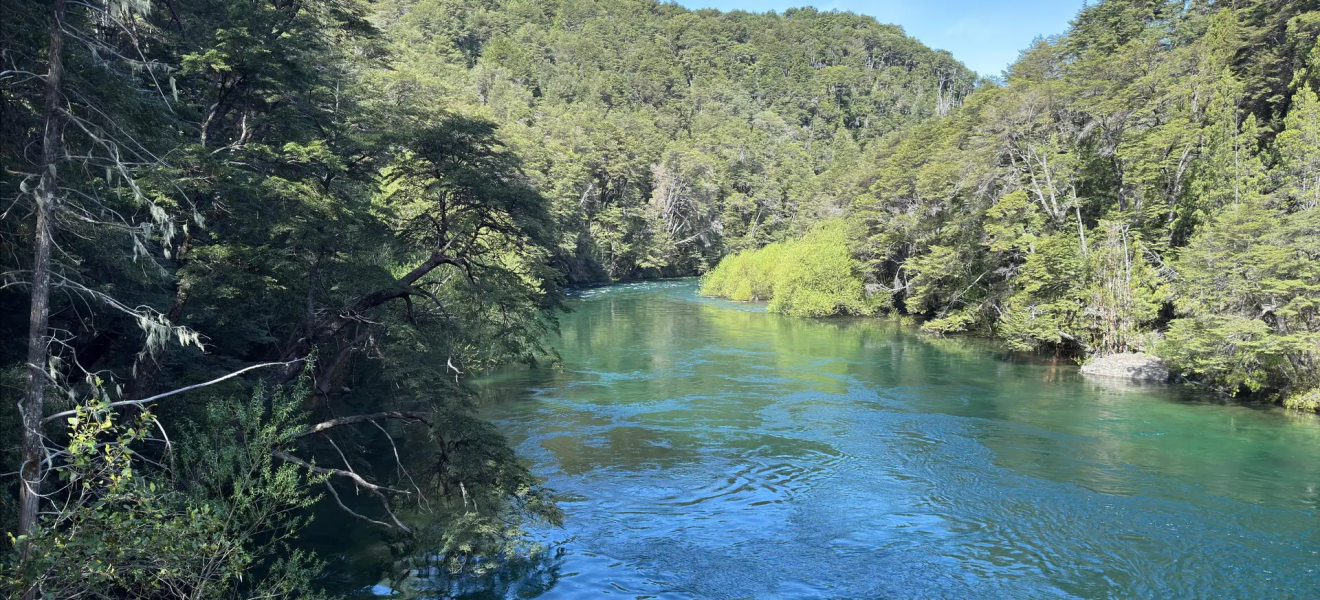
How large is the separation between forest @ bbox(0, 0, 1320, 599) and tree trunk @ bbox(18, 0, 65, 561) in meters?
0.03

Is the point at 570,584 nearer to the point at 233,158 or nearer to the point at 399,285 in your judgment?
the point at 399,285

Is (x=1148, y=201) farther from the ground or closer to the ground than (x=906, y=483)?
farther from the ground

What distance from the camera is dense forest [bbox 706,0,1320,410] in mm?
19406

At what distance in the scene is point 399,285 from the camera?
12617 millimetres

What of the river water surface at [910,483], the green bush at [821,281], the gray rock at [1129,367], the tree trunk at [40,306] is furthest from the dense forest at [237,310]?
the green bush at [821,281]

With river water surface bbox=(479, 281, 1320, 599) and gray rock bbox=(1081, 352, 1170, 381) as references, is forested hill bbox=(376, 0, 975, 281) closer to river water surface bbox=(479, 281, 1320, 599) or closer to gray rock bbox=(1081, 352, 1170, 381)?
river water surface bbox=(479, 281, 1320, 599)

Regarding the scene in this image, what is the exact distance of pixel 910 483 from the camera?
1480 cm

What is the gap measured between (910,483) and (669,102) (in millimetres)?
108990

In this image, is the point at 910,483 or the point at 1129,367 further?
the point at 1129,367

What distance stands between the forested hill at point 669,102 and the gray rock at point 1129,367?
62.5ft

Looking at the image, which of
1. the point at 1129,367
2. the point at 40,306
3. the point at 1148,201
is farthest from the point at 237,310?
the point at 1148,201

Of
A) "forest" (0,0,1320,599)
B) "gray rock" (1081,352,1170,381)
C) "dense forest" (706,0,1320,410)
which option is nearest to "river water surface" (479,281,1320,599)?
"gray rock" (1081,352,1170,381)

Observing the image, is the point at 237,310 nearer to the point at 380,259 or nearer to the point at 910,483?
the point at 380,259

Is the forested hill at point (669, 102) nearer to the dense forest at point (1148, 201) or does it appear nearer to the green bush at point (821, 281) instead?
the green bush at point (821, 281)
